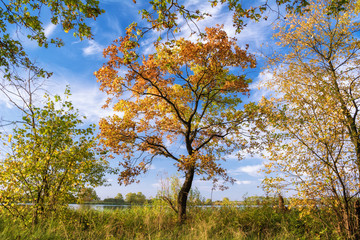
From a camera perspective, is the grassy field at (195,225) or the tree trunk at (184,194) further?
the tree trunk at (184,194)

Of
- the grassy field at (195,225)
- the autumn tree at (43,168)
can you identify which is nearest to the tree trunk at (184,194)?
the grassy field at (195,225)

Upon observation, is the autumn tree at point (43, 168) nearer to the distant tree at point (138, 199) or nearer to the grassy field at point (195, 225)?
the grassy field at point (195, 225)

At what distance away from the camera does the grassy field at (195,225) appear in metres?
7.30

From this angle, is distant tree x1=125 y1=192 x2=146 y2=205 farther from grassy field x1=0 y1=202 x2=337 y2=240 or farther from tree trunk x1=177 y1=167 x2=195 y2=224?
tree trunk x1=177 y1=167 x2=195 y2=224

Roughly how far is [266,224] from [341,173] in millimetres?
4392

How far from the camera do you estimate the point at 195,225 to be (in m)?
8.41

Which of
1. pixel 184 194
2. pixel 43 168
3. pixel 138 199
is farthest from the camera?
pixel 138 199

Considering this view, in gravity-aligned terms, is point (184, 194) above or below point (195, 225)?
above

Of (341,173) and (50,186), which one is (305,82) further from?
(50,186)

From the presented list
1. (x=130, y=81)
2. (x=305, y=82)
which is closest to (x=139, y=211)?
(x=130, y=81)

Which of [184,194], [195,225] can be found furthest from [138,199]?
[195,225]

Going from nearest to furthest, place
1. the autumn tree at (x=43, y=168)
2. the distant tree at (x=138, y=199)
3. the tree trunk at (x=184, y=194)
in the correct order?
the autumn tree at (x=43, y=168) → the tree trunk at (x=184, y=194) → the distant tree at (x=138, y=199)

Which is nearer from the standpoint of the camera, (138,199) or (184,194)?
(184,194)

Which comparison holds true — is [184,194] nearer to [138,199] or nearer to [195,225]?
[195,225]
